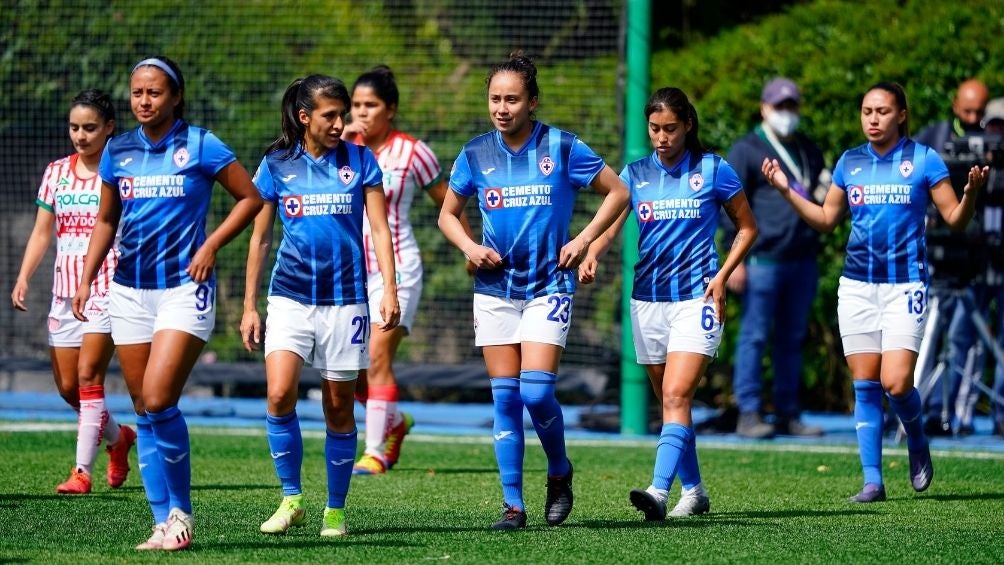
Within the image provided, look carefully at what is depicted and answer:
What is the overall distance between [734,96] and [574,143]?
5.75 meters

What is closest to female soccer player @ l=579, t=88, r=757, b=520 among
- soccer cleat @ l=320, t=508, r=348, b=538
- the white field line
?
soccer cleat @ l=320, t=508, r=348, b=538

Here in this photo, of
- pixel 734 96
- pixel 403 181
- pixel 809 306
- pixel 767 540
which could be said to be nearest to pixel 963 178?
pixel 809 306

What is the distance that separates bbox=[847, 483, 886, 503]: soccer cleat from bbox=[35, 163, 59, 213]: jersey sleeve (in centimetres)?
445

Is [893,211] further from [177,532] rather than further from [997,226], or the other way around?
[177,532]

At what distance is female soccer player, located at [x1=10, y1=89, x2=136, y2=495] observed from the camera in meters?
7.67

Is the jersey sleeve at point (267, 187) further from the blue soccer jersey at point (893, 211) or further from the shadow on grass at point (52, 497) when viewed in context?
the blue soccer jersey at point (893, 211)

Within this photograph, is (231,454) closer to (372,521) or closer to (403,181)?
(403,181)

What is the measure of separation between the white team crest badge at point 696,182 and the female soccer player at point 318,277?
1459 millimetres

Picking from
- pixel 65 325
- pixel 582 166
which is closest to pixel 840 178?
pixel 582 166

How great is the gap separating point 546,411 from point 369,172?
1255 millimetres

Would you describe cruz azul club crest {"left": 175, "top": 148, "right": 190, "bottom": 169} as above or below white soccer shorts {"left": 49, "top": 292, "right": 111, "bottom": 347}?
above

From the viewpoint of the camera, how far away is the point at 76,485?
296 inches

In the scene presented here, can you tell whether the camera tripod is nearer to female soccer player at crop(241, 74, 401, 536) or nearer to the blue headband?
female soccer player at crop(241, 74, 401, 536)

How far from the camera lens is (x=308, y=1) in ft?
42.9
